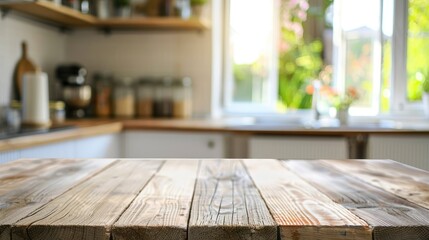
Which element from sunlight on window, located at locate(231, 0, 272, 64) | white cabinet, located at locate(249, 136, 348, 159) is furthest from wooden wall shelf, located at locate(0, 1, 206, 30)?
white cabinet, located at locate(249, 136, 348, 159)

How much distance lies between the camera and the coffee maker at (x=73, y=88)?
3.19 meters

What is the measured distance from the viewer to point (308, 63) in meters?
3.70

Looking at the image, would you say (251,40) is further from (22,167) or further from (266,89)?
(22,167)

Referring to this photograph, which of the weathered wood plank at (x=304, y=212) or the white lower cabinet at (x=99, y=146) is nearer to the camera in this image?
the weathered wood plank at (x=304, y=212)

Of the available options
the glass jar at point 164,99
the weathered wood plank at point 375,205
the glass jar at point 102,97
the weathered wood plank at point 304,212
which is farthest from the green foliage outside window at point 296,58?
the weathered wood plank at point 304,212

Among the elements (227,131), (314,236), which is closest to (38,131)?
(227,131)

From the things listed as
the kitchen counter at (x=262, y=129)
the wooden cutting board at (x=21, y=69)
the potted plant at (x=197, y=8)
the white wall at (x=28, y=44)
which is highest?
the potted plant at (x=197, y=8)

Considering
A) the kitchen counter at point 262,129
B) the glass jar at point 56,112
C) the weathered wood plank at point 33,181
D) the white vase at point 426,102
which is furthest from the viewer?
the white vase at point 426,102

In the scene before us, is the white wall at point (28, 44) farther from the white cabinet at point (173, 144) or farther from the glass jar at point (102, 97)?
the white cabinet at point (173, 144)

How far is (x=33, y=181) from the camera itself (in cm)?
109

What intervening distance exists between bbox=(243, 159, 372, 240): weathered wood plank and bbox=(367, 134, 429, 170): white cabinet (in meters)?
1.78

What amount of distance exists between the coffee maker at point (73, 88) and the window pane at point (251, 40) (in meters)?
1.10

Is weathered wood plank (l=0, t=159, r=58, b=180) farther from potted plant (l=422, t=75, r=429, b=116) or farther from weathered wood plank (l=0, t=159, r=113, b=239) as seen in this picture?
potted plant (l=422, t=75, r=429, b=116)

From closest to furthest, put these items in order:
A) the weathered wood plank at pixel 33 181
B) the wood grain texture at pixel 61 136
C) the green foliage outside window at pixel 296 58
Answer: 1. the weathered wood plank at pixel 33 181
2. the wood grain texture at pixel 61 136
3. the green foliage outside window at pixel 296 58
